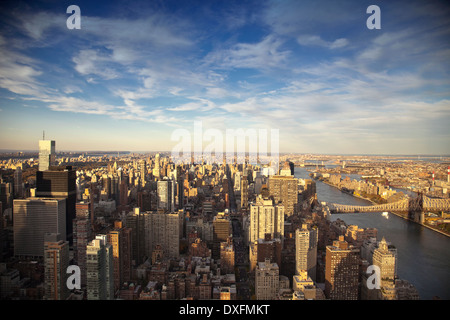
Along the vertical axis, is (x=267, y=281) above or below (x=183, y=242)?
above

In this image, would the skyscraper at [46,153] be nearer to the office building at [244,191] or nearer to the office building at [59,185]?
the office building at [59,185]

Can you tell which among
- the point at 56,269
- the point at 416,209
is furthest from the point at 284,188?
the point at 56,269

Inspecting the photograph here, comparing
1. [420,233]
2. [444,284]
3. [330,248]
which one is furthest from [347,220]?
[444,284]

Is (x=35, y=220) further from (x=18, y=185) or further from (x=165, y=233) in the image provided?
(x=165, y=233)

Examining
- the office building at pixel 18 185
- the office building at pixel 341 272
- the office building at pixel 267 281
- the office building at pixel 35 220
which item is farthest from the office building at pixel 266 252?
the office building at pixel 18 185

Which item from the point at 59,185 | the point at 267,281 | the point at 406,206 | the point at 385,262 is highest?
the point at 59,185
